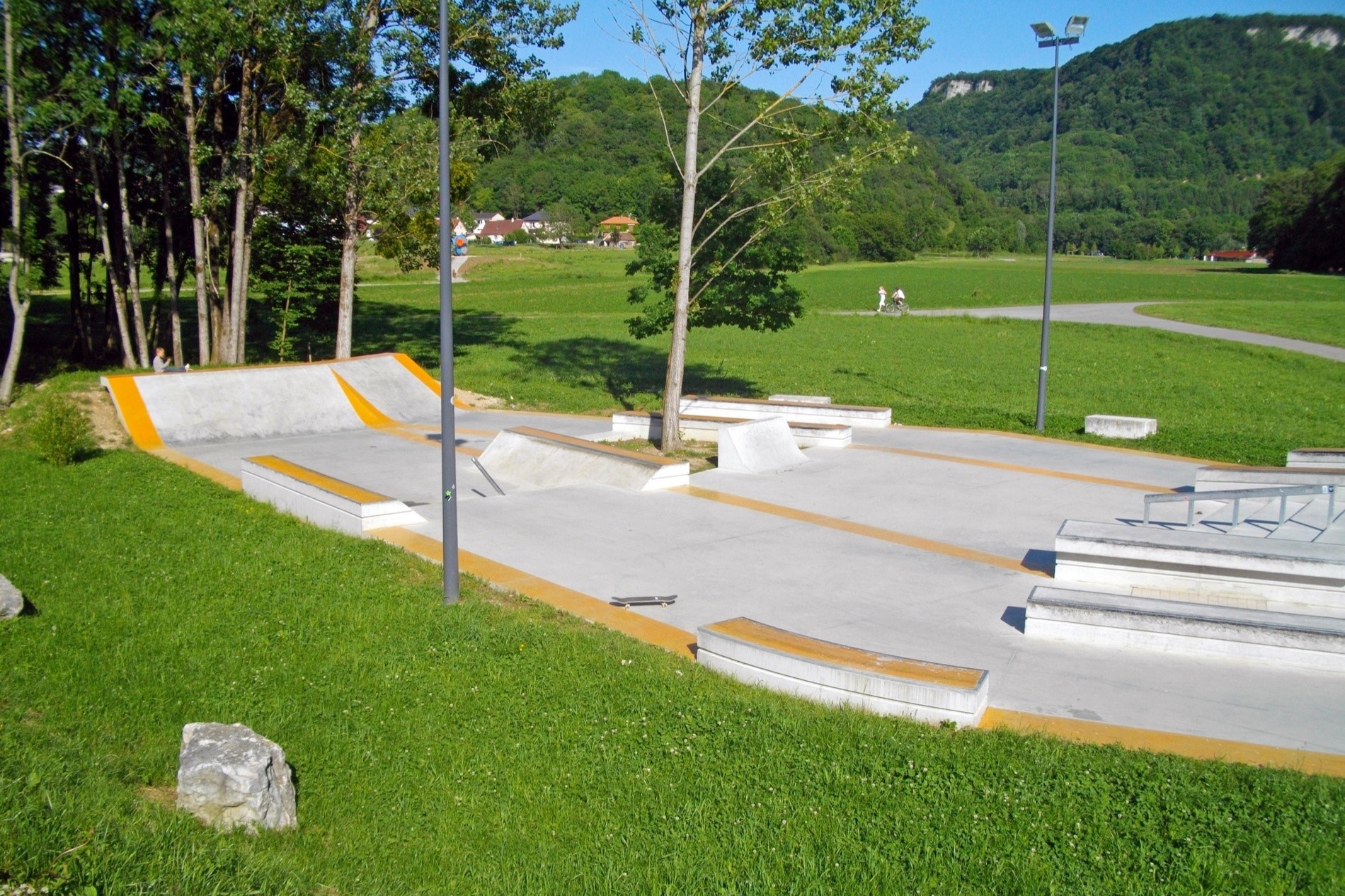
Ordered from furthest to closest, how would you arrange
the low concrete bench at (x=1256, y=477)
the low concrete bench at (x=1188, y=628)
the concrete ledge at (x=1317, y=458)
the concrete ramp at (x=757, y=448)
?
the concrete ramp at (x=757, y=448) < the concrete ledge at (x=1317, y=458) < the low concrete bench at (x=1256, y=477) < the low concrete bench at (x=1188, y=628)

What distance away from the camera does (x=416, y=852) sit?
5.48m

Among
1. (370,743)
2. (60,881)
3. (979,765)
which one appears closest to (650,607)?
(370,743)

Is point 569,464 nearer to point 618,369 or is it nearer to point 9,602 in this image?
point 9,602

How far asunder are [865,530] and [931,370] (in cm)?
1693

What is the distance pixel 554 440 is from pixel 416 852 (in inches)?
402

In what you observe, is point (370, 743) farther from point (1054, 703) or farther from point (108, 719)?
point (1054, 703)

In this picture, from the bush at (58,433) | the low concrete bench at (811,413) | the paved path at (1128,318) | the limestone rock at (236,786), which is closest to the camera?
the limestone rock at (236,786)

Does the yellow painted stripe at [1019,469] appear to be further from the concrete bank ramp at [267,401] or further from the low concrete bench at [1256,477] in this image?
the concrete bank ramp at [267,401]

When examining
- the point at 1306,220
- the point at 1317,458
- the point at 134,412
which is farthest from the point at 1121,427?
the point at 1306,220

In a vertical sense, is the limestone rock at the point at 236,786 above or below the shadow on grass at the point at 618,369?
below

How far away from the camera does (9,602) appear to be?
28.3 ft

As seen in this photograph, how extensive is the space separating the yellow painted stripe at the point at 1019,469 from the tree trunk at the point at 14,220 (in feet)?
49.0

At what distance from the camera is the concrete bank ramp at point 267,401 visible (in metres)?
18.6

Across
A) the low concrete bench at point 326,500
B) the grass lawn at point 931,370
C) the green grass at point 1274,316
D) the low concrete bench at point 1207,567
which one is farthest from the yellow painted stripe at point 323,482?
the green grass at point 1274,316
